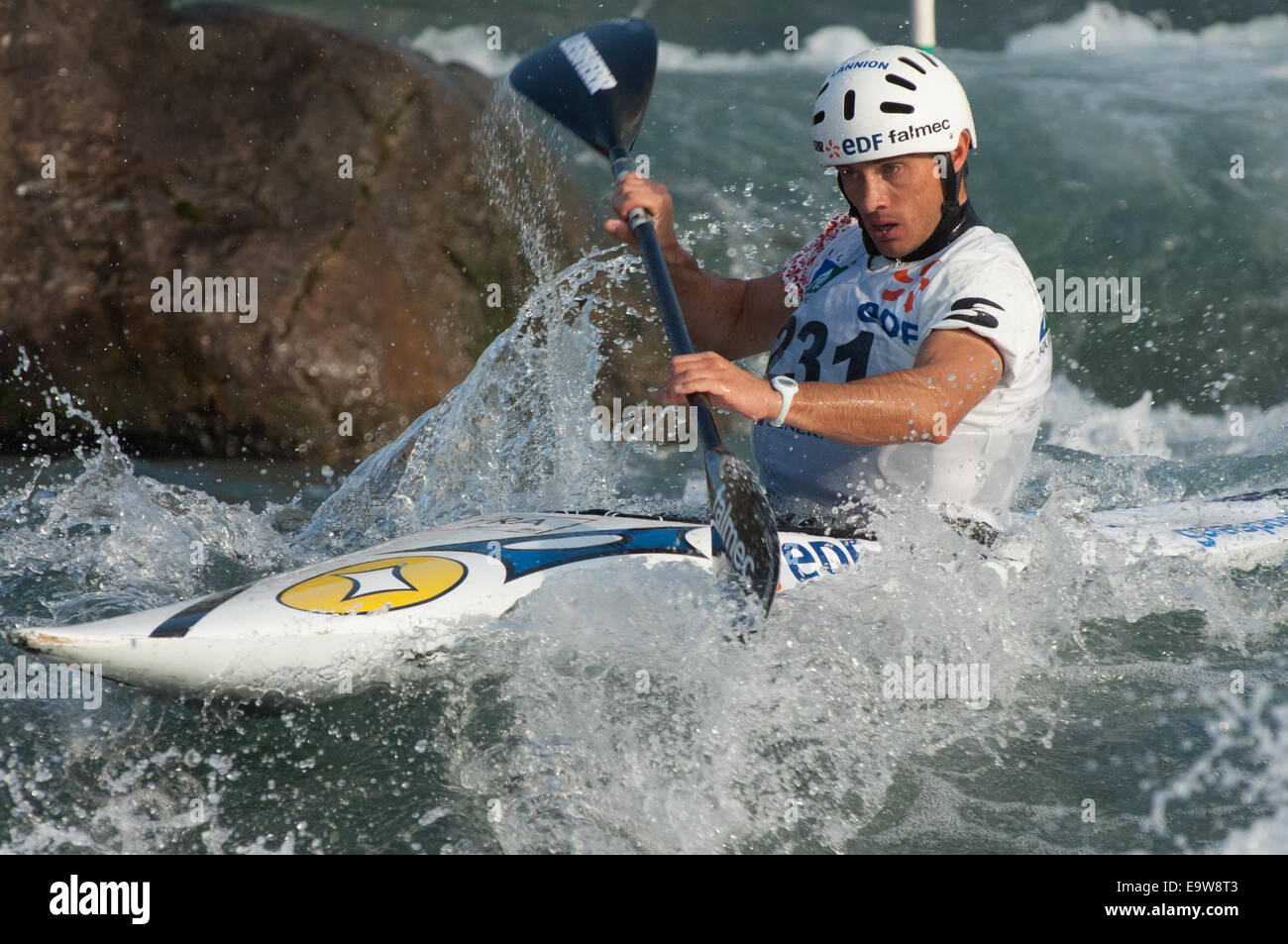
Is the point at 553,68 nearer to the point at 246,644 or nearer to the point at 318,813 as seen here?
the point at 246,644

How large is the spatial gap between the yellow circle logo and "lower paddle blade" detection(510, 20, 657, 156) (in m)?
1.81

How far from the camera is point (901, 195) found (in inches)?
127

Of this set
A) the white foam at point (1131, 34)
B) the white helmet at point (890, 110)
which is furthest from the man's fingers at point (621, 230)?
the white foam at point (1131, 34)

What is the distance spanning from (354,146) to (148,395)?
5.99ft

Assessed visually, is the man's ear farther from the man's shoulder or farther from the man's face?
the man's shoulder

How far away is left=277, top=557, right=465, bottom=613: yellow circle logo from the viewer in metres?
2.88

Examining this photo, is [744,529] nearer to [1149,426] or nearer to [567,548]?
[567,548]

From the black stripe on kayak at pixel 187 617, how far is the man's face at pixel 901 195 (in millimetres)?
1949

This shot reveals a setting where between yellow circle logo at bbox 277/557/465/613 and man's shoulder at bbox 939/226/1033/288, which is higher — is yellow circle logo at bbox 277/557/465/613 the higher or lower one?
the lower one

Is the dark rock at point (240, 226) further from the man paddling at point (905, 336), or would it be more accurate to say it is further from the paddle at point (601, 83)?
the man paddling at point (905, 336)

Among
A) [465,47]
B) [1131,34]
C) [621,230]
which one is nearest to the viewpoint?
[621,230]

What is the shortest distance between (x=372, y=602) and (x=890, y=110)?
1853mm

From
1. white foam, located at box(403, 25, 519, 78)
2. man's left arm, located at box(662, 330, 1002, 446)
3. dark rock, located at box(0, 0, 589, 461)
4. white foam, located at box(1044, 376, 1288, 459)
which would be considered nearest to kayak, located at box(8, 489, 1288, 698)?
man's left arm, located at box(662, 330, 1002, 446)

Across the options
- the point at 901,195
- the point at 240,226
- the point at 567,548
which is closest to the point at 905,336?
the point at 901,195
